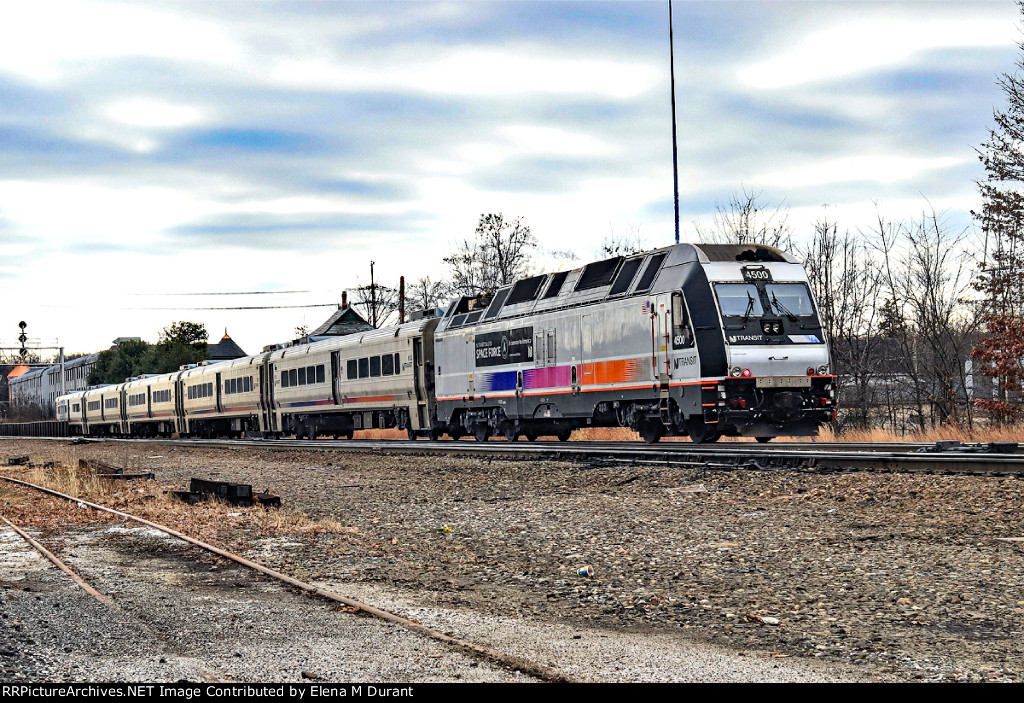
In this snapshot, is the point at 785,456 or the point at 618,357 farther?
the point at 618,357

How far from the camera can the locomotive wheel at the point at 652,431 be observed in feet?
65.4

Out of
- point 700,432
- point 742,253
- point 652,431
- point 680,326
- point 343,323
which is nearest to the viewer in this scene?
point 680,326

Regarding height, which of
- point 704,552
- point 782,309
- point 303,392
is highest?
point 782,309

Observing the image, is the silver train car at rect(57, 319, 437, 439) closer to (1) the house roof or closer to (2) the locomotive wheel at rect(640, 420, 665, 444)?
(2) the locomotive wheel at rect(640, 420, 665, 444)

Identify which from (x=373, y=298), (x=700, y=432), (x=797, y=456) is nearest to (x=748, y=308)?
(x=700, y=432)

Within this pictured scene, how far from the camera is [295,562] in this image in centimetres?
943

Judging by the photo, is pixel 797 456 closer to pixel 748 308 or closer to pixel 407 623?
pixel 748 308

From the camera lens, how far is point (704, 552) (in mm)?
9133

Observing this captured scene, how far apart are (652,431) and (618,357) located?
1.62 meters

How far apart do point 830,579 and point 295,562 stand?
4.74 meters

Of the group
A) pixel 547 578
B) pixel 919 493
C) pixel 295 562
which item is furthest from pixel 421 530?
pixel 919 493

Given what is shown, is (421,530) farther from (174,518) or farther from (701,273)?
(701,273)

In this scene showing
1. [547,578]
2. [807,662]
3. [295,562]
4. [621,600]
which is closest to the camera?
[807,662]

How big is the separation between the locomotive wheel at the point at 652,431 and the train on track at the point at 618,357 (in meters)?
0.05
